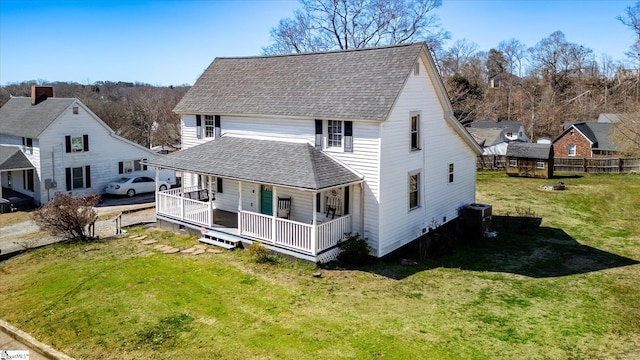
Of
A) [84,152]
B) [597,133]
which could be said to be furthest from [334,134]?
[597,133]

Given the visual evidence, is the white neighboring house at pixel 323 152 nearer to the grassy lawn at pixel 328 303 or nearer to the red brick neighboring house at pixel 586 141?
the grassy lawn at pixel 328 303

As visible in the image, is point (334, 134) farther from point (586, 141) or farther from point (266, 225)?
point (586, 141)

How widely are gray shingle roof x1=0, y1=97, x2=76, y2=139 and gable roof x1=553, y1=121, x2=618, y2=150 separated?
44636mm

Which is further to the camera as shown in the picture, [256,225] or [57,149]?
[57,149]

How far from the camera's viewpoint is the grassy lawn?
1108cm

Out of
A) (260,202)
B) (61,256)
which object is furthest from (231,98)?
(61,256)

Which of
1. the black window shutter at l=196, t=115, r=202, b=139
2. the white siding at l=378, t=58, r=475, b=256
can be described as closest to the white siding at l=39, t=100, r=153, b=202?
the black window shutter at l=196, t=115, r=202, b=139

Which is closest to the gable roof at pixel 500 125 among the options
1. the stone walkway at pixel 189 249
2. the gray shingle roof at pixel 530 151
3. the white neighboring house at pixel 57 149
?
the gray shingle roof at pixel 530 151

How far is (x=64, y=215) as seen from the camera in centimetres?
1889

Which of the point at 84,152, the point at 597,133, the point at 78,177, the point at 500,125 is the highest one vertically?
the point at 500,125

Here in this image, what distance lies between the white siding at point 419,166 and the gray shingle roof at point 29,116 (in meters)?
21.6

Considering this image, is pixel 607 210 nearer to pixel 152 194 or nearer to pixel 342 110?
pixel 342 110

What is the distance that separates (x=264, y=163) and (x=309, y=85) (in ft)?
12.7

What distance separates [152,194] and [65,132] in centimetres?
646
